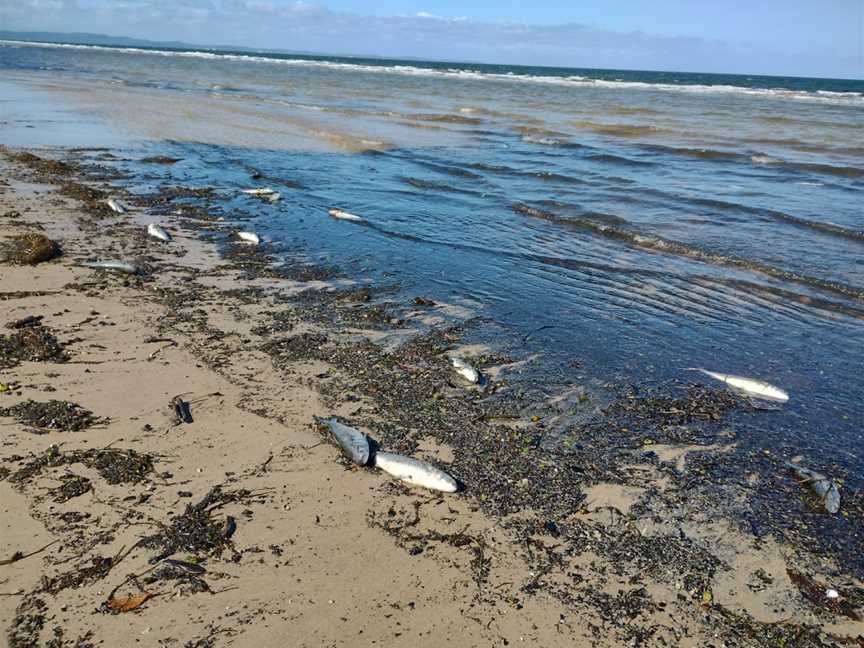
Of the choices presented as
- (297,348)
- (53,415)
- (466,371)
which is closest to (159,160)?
(297,348)

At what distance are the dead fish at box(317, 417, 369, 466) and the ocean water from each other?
2.13m

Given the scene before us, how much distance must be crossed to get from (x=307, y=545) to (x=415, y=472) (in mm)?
906

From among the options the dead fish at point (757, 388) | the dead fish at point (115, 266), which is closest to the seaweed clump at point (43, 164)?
the dead fish at point (115, 266)

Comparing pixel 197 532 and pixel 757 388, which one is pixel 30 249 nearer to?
pixel 197 532

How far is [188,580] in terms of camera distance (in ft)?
11.3

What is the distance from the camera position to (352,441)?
4621mm

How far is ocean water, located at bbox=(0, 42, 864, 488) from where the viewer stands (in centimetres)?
670

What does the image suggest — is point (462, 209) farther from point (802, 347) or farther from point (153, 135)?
point (153, 135)

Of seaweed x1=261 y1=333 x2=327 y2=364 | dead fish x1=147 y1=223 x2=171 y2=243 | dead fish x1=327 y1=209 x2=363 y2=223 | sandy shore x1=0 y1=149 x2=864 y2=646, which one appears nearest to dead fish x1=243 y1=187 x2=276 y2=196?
dead fish x1=327 y1=209 x2=363 y2=223

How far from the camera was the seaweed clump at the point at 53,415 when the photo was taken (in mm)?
4668

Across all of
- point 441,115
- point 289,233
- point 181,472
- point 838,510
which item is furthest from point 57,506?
point 441,115

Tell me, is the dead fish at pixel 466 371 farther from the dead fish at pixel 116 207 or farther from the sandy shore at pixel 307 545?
the dead fish at pixel 116 207

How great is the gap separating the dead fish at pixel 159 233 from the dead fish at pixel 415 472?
6.25m

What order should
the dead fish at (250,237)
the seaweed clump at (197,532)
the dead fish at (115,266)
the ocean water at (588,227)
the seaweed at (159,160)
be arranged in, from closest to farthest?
the seaweed clump at (197,532), the ocean water at (588,227), the dead fish at (115,266), the dead fish at (250,237), the seaweed at (159,160)
